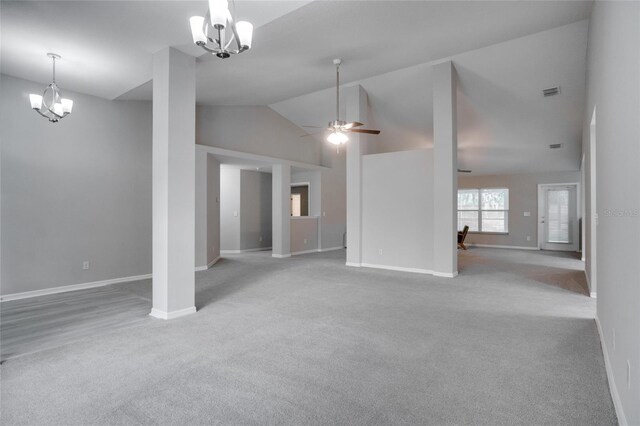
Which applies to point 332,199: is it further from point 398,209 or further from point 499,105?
point 499,105

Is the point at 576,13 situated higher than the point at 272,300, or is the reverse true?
the point at 576,13

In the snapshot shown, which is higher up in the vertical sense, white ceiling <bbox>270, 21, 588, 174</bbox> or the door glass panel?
white ceiling <bbox>270, 21, 588, 174</bbox>

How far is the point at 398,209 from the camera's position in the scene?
22.4 ft

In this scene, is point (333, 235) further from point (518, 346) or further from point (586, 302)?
point (518, 346)

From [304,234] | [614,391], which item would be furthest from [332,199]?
[614,391]

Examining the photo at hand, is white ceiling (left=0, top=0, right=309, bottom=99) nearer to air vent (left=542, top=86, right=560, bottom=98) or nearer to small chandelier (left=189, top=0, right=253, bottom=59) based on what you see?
small chandelier (left=189, top=0, right=253, bottom=59)

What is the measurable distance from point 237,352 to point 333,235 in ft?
25.5

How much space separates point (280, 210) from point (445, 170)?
14.0ft

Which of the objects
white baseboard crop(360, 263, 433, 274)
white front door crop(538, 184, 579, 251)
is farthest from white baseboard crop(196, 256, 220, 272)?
white front door crop(538, 184, 579, 251)

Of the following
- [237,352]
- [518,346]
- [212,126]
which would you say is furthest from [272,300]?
[212,126]

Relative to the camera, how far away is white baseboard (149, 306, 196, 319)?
146 inches

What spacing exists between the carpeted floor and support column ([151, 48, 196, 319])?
291mm

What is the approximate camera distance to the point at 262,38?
14.5 feet

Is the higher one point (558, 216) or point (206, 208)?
point (206, 208)
